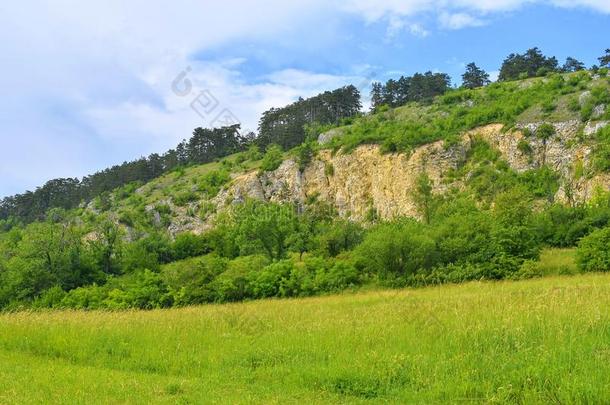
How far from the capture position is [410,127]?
271ft

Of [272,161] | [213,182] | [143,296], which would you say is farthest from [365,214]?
[143,296]

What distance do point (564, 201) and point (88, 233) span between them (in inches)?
2883

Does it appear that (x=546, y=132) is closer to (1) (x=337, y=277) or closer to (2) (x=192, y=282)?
(1) (x=337, y=277)

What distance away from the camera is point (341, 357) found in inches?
355

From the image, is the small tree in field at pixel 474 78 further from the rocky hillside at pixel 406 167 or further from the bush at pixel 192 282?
the bush at pixel 192 282

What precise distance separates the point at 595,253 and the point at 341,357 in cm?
3034

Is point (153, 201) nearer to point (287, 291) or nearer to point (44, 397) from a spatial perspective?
point (287, 291)

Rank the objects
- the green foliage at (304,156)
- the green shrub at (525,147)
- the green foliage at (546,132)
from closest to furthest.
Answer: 1. the green foliage at (546,132)
2. the green shrub at (525,147)
3. the green foliage at (304,156)

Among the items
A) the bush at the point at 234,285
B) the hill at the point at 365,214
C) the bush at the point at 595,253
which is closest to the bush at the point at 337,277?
the hill at the point at 365,214

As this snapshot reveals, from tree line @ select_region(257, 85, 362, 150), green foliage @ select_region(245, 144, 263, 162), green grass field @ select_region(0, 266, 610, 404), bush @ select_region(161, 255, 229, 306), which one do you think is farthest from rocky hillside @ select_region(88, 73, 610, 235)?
green grass field @ select_region(0, 266, 610, 404)

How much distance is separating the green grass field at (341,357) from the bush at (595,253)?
22984 millimetres

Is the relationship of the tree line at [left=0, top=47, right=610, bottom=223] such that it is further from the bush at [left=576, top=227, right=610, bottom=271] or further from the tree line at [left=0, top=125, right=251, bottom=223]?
the bush at [left=576, top=227, right=610, bottom=271]

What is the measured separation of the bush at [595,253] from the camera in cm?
3247

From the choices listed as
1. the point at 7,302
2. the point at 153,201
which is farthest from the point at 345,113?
the point at 7,302
